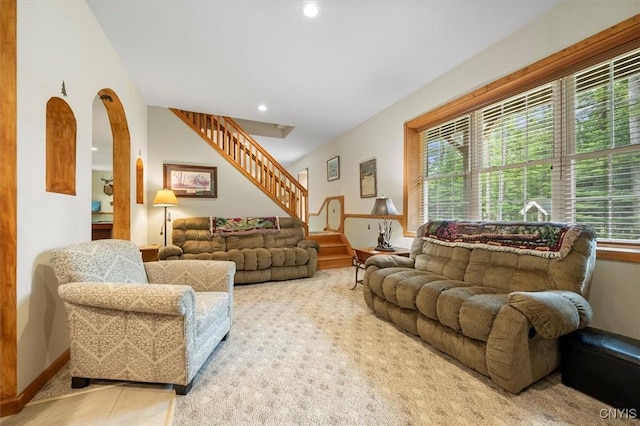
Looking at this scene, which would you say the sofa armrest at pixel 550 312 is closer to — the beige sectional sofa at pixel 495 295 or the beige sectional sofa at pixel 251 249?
the beige sectional sofa at pixel 495 295

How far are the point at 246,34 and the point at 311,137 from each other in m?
3.57

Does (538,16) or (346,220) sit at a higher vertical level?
(538,16)

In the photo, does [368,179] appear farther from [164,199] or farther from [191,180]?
[164,199]

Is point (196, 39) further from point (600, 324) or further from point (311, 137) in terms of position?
point (600, 324)

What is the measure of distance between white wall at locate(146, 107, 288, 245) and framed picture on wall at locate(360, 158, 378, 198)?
162 centimetres

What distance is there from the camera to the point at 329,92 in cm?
379

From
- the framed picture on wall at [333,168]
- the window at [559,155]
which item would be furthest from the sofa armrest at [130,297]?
the framed picture on wall at [333,168]

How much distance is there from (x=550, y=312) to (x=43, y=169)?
307 centimetres

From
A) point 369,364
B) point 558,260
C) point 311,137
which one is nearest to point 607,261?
point 558,260

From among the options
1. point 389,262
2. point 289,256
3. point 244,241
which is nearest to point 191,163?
point 244,241

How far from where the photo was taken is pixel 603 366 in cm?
144

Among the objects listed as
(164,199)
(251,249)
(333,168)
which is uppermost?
(333,168)

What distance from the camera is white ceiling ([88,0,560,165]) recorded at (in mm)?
2250

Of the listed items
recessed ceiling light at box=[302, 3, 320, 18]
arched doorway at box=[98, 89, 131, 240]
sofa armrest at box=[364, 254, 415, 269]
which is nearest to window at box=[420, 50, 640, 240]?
sofa armrest at box=[364, 254, 415, 269]
